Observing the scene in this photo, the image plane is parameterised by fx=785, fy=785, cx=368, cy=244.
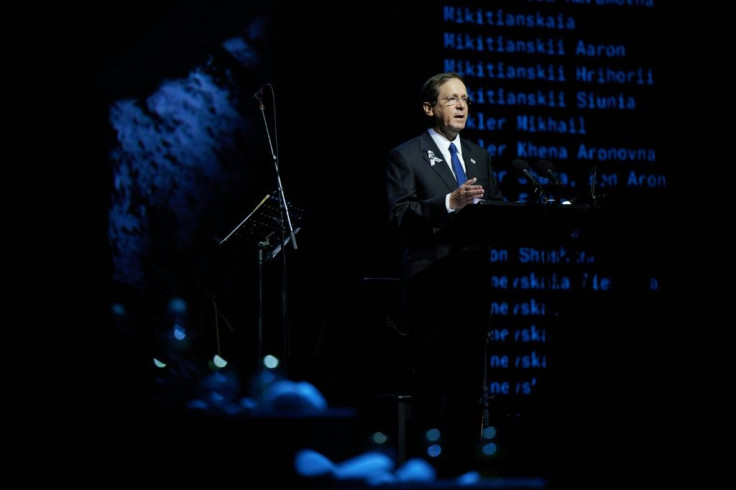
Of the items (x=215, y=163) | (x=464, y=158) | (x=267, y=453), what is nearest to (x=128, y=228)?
(x=215, y=163)

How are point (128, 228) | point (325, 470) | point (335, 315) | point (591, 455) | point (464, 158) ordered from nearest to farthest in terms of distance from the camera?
point (325, 470) → point (591, 455) → point (464, 158) → point (335, 315) → point (128, 228)

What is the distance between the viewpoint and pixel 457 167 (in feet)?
11.6

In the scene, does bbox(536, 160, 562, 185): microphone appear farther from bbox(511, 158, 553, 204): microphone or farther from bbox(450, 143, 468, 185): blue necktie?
bbox(450, 143, 468, 185): blue necktie

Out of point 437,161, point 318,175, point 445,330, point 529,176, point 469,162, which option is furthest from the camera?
point 318,175

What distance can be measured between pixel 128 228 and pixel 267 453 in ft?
12.6

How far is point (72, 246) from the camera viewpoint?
5.90 ft

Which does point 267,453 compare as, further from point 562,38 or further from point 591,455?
point 562,38

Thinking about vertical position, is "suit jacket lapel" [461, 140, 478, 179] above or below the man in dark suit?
above

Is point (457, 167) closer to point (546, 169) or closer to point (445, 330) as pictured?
point (546, 169)

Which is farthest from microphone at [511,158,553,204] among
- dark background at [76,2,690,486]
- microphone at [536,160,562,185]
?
dark background at [76,2,690,486]

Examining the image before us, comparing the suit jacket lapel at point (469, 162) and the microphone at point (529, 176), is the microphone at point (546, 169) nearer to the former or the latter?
the microphone at point (529, 176)

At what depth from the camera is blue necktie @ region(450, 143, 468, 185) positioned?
3.53 m

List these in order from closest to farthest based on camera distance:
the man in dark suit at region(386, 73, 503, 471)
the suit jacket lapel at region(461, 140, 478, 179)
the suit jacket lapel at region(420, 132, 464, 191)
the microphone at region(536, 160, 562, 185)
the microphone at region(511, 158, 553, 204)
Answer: the microphone at region(511, 158, 553, 204) < the microphone at region(536, 160, 562, 185) < the man in dark suit at region(386, 73, 503, 471) < the suit jacket lapel at region(420, 132, 464, 191) < the suit jacket lapel at region(461, 140, 478, 179)

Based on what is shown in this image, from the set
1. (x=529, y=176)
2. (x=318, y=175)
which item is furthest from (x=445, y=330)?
(x=318, y=175)
